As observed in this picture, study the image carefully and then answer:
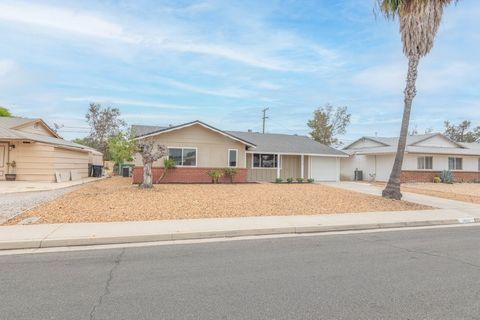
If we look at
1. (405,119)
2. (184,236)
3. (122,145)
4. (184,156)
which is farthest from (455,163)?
(184,236)

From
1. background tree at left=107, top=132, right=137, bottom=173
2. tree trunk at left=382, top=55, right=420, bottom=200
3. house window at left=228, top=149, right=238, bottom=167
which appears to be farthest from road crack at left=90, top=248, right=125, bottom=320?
house window at left=228, top=149, right=238, bottom=167

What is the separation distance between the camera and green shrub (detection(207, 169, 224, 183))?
77.2ft

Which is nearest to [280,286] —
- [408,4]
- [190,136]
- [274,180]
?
[408,4]

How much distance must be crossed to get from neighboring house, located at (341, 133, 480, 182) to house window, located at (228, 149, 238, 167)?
13467 millimetres

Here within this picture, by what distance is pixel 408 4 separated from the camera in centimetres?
1542

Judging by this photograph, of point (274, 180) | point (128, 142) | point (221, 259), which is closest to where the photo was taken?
point (221, 259)

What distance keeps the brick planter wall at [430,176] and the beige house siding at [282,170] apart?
28.7ft

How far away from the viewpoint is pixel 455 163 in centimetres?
3269

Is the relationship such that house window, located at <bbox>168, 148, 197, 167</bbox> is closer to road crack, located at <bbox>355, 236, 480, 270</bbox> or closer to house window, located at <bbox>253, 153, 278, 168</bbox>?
house window, located at <bbox>253, 153, 278, 168</bbox>

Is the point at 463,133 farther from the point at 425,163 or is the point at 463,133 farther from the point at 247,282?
the point at 247,282

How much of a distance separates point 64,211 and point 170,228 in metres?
4.13

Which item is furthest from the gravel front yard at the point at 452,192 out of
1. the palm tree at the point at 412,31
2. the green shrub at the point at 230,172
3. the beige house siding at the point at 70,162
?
the beige house siding at the point at 70,162

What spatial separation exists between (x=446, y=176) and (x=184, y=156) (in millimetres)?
22565

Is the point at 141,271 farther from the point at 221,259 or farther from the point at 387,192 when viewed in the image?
the point at 387,192
